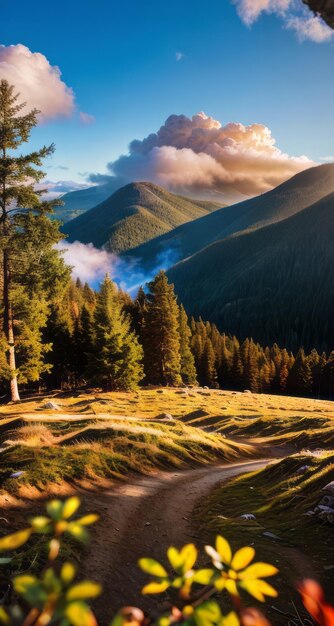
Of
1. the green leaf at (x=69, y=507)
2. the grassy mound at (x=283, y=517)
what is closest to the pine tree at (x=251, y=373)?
the grassy mound at (x=283, y=517)

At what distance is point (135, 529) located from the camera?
29.2 ft

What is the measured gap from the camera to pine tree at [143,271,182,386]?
52.5 metres

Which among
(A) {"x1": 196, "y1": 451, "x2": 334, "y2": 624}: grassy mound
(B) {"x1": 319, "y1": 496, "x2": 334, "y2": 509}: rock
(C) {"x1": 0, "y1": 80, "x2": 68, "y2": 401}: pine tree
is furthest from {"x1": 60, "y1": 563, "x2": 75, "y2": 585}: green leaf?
(C) {"x1": 0, "y1": 80, "x2": 68, "y2": 401}: pine tree

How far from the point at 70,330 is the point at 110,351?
623 inches

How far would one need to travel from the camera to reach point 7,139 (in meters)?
24.0

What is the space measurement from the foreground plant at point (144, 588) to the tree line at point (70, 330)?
85.0ft

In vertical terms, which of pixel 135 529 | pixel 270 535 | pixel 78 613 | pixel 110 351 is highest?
pixel 78 613

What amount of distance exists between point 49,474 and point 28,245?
1786cm

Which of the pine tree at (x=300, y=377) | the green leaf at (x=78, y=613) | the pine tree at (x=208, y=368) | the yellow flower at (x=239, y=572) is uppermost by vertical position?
the green leaf at (x=78, y=613)

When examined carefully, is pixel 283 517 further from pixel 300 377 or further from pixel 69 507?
pixel 300 377

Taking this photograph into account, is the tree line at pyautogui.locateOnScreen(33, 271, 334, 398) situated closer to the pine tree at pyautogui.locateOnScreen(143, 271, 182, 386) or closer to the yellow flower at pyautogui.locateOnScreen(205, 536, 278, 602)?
the pine tree at pyautogui.locateOnScreen(143, 271, 182, 386)

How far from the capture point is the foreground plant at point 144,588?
2.80 ft

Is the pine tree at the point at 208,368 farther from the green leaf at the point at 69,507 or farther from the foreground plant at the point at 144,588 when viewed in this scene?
the green leaf at the point at 69,507

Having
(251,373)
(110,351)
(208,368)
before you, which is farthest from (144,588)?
(251,373)
